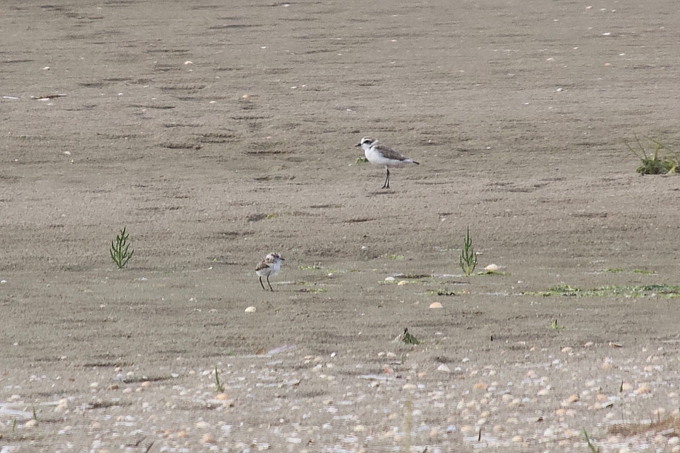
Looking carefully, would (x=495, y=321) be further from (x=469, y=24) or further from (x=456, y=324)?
(x=469, y=24)

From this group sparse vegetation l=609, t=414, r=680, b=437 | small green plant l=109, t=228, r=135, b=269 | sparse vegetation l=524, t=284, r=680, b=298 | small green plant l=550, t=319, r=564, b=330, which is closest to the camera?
sparse vegetation l=609, t=414, r=680, b=437

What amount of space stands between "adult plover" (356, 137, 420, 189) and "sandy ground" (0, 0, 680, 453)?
25 cm

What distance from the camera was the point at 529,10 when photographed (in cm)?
2469

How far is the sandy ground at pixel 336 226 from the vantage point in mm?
6066

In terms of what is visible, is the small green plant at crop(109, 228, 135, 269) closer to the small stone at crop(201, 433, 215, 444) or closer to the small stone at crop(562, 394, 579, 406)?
the small stone at crop(201, 433, 215, 444)

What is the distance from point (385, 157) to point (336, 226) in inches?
97.2

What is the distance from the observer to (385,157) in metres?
14.4

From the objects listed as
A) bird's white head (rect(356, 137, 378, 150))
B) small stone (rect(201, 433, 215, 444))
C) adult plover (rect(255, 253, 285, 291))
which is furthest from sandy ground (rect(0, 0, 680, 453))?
bird's white head (rect(356, 137, 378, 150))

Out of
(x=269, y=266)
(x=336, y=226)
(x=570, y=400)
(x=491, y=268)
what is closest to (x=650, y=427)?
(x=570, y=400)

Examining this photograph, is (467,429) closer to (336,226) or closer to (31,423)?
(31,423)

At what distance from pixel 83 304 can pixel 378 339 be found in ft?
7.59

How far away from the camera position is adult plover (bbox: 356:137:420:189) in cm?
1434

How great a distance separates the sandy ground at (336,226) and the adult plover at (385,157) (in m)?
0.25

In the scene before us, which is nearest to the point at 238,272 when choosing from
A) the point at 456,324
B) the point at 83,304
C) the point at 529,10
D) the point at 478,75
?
the point at 83,304
